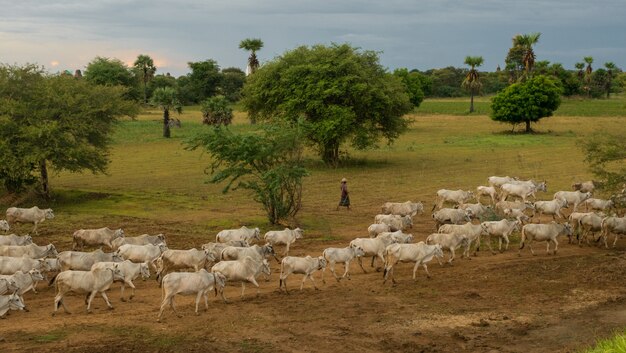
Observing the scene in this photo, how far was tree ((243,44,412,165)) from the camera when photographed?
147 ft

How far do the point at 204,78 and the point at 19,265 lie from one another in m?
93.1

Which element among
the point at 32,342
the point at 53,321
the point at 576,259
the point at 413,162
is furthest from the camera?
the point at 413,162

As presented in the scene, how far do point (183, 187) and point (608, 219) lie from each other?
2212cm

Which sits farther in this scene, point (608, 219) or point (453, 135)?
point (453, 135)

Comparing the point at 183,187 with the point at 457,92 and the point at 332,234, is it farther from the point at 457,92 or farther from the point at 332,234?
the point at 457,92

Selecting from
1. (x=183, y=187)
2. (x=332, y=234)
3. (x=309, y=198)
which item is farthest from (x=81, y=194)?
(x=332, y=234)

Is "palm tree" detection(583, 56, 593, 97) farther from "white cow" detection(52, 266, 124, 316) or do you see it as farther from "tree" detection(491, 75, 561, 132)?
"white cow" detection(52, 266, 124, 316)

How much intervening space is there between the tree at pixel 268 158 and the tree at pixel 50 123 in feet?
26.3

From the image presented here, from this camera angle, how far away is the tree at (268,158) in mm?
26859

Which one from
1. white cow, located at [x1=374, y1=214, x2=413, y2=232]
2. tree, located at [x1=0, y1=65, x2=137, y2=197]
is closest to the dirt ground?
white cow, located at [x1=374, y1=214, x2=413, y2=232]

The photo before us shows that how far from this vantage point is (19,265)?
17.9 meters

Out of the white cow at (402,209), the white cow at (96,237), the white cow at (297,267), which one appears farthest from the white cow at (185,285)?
the white cow at (402,209)

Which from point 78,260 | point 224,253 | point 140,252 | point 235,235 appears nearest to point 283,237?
point 235,235

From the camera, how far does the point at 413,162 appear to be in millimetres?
47312
